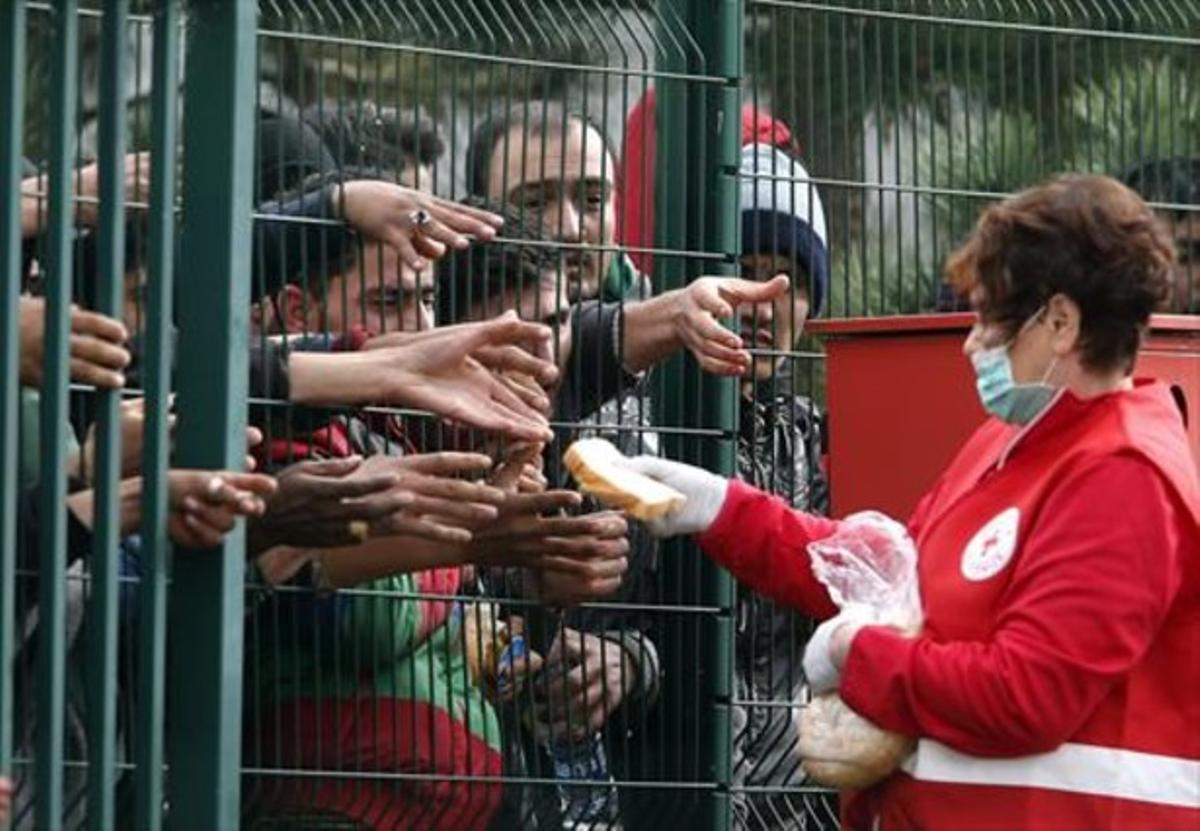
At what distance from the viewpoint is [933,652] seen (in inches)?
232

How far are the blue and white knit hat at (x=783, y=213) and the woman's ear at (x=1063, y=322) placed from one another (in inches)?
56.8

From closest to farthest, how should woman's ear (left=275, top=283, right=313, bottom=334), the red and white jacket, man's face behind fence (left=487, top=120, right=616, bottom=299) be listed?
the red and white jacket
woman's ear (left=275, top=283, right=313, bottom=334)
man's face behind fence (left=487, top=120, right=616, bottom=299)

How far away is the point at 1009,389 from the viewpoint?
20.0ft

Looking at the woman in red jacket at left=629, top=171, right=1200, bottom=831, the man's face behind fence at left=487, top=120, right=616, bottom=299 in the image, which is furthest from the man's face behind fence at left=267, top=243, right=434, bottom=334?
the woman in red jacket at left=629, top=171, right=1200, bottom=831

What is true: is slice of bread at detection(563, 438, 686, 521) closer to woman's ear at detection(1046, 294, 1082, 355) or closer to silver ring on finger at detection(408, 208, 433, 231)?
silver ring on finger at detection(408, 208, 433, 231)

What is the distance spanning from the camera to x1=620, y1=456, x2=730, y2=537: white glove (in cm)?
653

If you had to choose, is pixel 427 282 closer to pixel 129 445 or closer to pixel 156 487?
pixel 129 445

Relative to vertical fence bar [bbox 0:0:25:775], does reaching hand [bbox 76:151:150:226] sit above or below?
above

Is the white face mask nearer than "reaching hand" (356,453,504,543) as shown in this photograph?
Yes

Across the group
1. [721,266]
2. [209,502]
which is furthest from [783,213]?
[209,502]

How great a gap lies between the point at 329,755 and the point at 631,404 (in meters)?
1.08

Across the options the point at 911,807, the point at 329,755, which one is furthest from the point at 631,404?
the point at 911,807

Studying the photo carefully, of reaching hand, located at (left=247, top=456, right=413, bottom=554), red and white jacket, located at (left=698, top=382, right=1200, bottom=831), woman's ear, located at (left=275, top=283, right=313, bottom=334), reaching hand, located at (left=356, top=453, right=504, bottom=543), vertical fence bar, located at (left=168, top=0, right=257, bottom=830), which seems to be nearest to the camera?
vertical fence bar, located at (left=168, top=0, right=257, bottom=830)

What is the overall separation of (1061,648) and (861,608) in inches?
17.9
